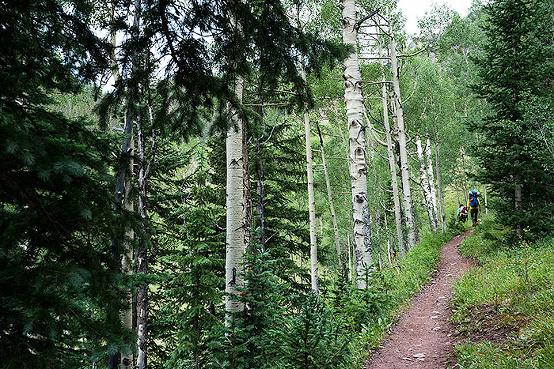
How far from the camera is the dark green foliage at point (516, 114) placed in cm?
796

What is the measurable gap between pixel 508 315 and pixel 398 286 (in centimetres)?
341

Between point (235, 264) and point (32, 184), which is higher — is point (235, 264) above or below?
below

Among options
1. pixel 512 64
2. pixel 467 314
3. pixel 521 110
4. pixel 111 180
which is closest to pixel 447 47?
pixel 512 64

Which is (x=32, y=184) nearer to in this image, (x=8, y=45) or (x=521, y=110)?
(x=8, y=45)

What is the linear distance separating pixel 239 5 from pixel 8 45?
182 centimetres

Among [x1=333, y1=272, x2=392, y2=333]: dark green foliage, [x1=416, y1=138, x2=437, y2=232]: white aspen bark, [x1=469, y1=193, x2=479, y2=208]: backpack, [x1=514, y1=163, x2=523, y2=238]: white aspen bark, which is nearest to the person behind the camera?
[x1=333, y1=272, x2=392, y2=333]: dark green foliage

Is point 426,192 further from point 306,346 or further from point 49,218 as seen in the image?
point 49,218

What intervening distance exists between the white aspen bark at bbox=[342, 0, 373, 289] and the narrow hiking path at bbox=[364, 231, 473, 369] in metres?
1.21

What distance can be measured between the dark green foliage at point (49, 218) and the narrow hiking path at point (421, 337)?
13.5 ft

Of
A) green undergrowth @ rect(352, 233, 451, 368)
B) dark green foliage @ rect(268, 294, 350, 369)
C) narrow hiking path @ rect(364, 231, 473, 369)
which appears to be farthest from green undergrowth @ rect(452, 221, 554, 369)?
dark green foliage @ rect(268, 294, 350, 369)

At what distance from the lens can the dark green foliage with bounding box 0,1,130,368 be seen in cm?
166

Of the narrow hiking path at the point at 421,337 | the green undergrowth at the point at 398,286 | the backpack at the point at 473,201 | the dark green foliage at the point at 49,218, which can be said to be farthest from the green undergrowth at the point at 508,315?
the backpack at the point at 473,201

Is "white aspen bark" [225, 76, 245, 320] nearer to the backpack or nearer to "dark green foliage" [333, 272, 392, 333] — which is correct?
"dark green foliage" [333, 272, 392, 333]

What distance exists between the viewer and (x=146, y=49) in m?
2.66
